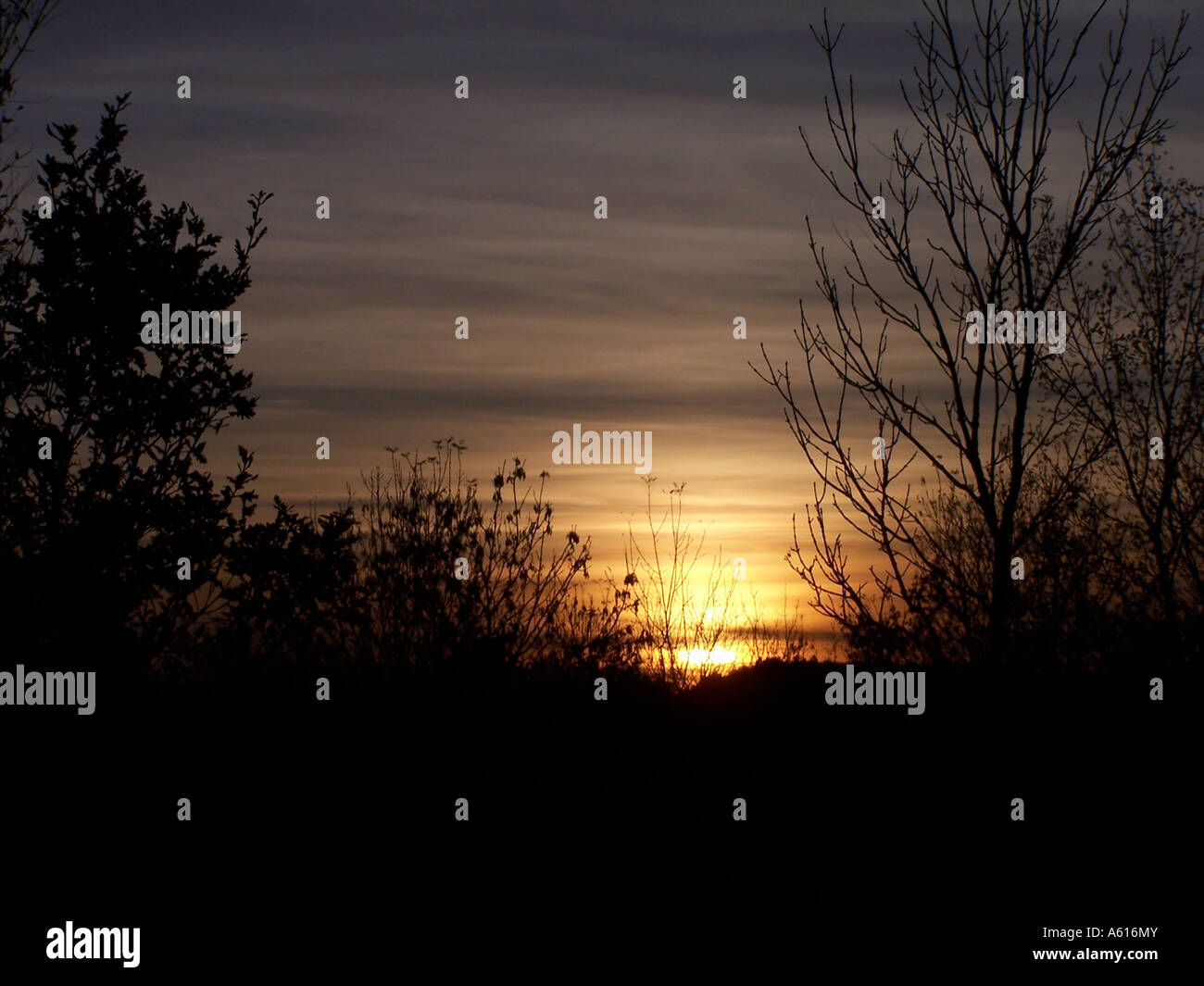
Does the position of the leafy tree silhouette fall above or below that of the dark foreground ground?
above

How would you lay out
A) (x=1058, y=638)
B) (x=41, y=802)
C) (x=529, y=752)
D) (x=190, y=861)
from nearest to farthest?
(x=190, y=861) → (x=41, y=802) → (x=1058, y=638) → (x=529, y=752)

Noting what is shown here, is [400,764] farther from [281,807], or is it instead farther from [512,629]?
[512,629]

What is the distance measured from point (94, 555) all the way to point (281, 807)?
3937 millimetres

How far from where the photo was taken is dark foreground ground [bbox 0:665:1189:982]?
24.8ft

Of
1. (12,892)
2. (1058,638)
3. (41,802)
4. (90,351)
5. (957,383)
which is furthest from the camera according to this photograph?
(90,351)

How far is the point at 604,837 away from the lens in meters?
9.42

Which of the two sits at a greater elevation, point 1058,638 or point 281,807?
point 1058,638

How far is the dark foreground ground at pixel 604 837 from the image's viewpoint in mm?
7547

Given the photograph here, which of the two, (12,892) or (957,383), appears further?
(12,892)

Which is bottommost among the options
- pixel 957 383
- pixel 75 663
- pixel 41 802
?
pixel 41 802

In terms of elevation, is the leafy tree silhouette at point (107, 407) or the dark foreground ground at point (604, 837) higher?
the leafy tree silhouette at point (107, 407)

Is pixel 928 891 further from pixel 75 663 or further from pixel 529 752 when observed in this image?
pixel 75 663
